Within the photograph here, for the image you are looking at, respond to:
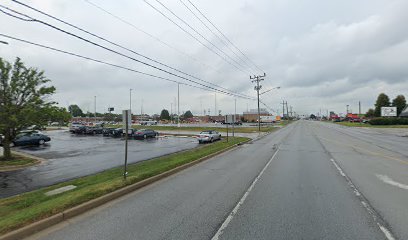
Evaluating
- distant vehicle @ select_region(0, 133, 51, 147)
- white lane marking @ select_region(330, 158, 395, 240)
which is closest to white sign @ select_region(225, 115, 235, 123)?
white lane marking @ select_region(330, 158, 395, 240)

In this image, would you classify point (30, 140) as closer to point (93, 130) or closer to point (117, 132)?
point (117, 132)

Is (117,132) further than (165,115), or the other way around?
(165,115)

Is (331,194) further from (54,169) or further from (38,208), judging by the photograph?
(54,169)

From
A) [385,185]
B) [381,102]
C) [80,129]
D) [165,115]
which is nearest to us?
[385,185]

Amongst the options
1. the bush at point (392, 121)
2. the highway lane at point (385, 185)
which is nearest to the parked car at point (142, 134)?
the highway lane at point (385, 185)

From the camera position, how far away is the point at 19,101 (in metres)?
16.9

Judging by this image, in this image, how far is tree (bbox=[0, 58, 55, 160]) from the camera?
15789 millimetres

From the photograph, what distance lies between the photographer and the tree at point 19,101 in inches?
622

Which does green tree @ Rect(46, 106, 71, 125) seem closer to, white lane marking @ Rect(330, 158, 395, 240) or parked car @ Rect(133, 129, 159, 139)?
parked car @ Rect(133, 129, 159, 139)

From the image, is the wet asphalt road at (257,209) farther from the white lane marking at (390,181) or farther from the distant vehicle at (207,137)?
the distant vehicle at (207,137)

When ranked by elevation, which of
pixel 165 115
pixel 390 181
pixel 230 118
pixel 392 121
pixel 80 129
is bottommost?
pixel 390 181

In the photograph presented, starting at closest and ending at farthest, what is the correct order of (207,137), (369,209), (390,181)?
(369,209) < (390,181) < (207,137)

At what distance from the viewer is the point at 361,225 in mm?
5422

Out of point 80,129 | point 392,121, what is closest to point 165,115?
point 392,121
